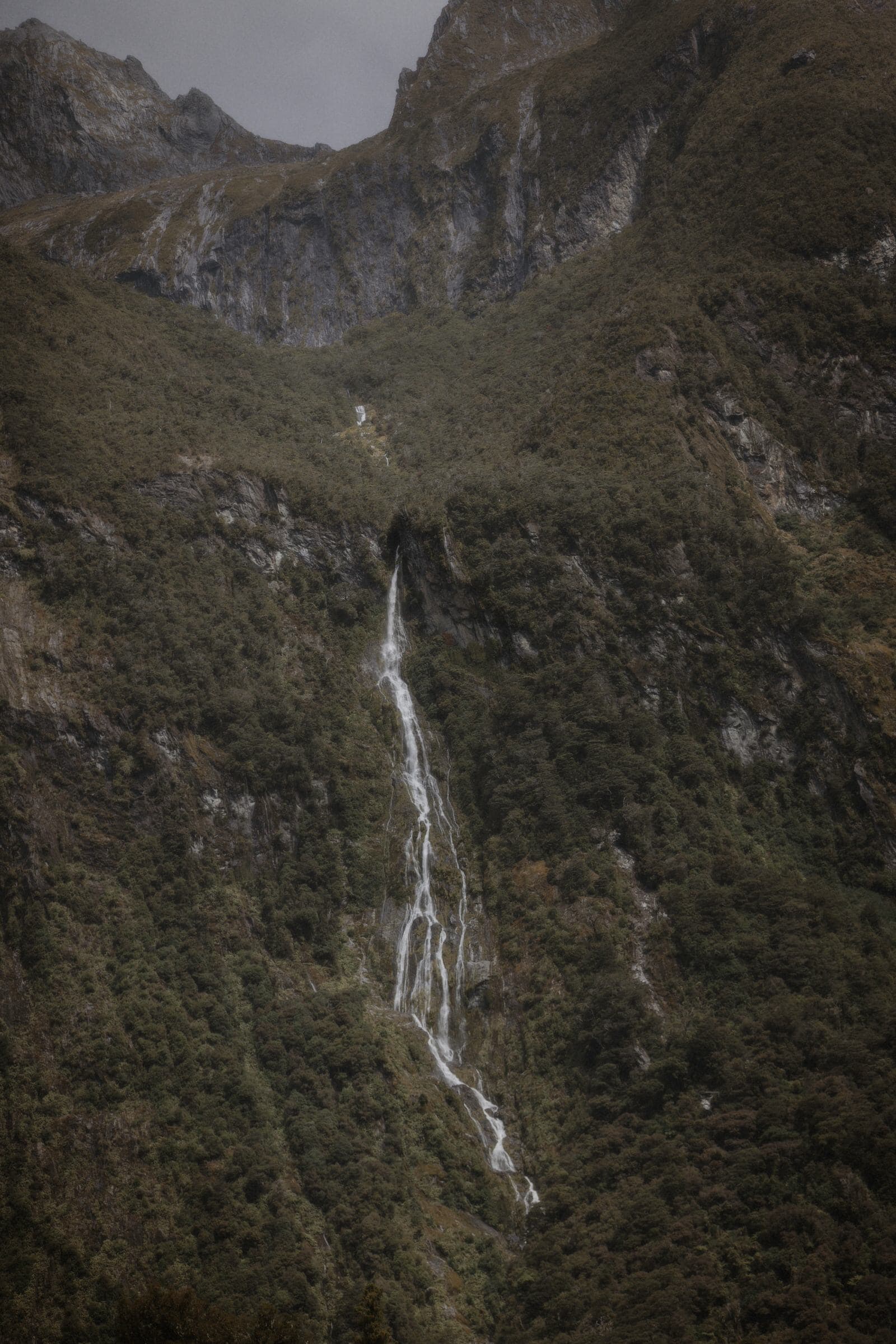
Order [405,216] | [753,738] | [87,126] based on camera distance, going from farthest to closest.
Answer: [87,126], [405,216], [753,738]

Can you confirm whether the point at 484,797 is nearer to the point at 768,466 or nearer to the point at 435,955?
the point at 435,955

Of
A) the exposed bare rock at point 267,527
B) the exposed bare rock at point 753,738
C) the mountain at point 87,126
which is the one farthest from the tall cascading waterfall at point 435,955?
the mountain at point 87,126

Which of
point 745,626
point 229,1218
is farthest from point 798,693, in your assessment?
point 229,1218

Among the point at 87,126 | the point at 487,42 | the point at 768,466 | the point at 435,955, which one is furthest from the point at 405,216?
the point at 435,955

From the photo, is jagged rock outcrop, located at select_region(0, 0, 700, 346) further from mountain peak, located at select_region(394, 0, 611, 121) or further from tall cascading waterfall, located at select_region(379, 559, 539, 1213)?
→ tall cascading waterfall, located at select_region(379, 559, 539, 1213)

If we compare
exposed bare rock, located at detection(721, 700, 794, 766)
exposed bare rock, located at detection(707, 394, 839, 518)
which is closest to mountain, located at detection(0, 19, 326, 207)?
exposed bare rock, located at detection(707, 394, 839, 518)

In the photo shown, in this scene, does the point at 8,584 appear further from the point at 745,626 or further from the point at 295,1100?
the point at 745,626

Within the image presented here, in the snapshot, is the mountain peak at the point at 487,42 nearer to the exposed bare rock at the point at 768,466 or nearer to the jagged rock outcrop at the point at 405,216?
the jagged rock outcrop at the point at 405,216
